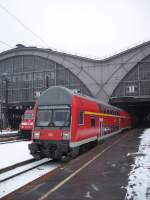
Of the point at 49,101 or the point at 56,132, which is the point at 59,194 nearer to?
the point at 56,132

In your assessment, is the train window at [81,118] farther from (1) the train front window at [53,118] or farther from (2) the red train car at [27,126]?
(2) the red train car at [27,126]

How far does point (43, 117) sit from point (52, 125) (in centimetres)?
69

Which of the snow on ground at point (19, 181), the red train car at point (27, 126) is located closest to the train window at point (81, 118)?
the snow on ground at point (19, 181)

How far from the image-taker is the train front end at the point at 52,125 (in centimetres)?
1270

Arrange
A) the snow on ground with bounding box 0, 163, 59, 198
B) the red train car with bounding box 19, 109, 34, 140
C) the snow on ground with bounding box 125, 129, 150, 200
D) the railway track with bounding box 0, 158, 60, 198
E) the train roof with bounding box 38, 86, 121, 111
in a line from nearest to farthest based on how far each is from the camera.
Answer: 1. the snow on ground with bounding box 125, 129, 150, 200
2. the snow on ground with bounding box 0, 163, 59, 198
3. the railway track with bounding box 0, 158, 60, 198
4. the train roof with bounding box 38, 86, 121, 111
5. the red train car with bounding box 19, 109, 34, 140

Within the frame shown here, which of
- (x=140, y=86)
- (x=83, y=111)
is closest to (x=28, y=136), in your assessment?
(x=83, y=111)

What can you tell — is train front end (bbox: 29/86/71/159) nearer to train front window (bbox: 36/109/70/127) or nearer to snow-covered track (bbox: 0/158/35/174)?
train front window (bbox: 36/109/70/127)

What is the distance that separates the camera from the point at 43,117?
13562mm

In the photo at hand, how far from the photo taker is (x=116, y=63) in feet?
173

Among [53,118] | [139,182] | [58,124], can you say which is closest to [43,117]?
[53,118]

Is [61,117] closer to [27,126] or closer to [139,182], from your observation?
[139,182]

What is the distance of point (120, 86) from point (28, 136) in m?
29.1

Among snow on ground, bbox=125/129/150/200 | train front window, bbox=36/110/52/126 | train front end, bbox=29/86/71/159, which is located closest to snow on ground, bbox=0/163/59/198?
train front end, bbox=29/86/71/159

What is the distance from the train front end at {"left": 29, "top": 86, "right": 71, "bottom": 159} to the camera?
12695 mm
